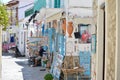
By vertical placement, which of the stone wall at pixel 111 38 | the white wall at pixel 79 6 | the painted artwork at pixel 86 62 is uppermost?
the white wall at pixel 79 6

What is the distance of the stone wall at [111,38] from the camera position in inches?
255

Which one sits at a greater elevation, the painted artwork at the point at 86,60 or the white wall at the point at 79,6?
the white wall at the point at 79,6

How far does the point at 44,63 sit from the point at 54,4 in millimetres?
4137

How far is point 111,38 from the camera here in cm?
677

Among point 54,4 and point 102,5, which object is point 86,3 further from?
point 102,5

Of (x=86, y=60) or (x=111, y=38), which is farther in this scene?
(x=86, y=60)

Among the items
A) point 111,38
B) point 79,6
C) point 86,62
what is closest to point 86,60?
point 86,62

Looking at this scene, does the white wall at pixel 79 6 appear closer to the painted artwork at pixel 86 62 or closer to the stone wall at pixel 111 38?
the painted artwork at pixel 86 62

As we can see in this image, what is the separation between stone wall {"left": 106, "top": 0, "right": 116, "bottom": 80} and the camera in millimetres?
6488

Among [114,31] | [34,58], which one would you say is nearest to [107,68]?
[114,31]

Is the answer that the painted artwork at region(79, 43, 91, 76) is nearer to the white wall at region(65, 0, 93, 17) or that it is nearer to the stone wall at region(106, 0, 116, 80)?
the white wall at region(65, 0, 93, 17)

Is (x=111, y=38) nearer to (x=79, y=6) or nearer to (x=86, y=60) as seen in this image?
(x=86, y=60)

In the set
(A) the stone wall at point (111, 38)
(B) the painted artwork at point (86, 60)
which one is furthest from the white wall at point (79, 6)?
(A) the stone wall at point (111, 38)

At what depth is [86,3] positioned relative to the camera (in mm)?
16797
